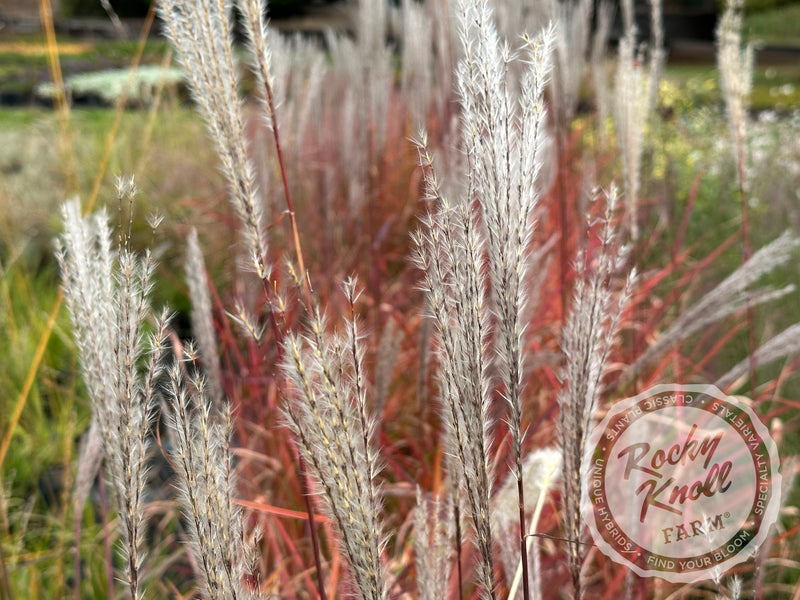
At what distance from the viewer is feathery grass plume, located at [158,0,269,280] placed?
756 mm

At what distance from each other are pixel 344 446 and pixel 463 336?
0.14 m

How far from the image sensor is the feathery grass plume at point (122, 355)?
2.15 feet

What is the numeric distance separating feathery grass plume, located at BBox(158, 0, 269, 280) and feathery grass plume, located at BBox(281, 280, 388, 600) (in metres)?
0.18

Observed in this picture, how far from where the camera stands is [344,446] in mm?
609

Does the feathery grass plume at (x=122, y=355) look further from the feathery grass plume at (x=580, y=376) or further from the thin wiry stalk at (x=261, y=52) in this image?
the feathery grass plume at (x=580, y=376)

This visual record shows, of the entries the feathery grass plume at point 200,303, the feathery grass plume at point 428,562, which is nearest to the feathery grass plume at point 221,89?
the feathery grass plume at point 428,562

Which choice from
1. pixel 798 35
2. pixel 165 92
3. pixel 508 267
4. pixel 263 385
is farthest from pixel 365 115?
pixel 798 35

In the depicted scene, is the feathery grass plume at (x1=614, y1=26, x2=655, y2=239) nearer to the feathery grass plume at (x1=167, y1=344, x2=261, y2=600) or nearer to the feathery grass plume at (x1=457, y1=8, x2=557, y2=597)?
the feathery grass plume at (x1=457, y1=8, x2=557, y2=597)

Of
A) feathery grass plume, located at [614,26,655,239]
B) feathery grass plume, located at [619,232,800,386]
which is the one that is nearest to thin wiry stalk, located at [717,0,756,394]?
feathery grass plume, located at [614,26,655,239]

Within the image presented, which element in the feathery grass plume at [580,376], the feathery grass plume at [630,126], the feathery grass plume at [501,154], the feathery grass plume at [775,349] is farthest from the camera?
the feathery grass plume at [630,126]

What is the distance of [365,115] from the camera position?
2598 mm

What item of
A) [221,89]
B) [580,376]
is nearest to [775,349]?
[580,376]

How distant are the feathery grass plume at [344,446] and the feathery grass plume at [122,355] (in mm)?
149

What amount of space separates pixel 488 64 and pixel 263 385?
6.21 feet
